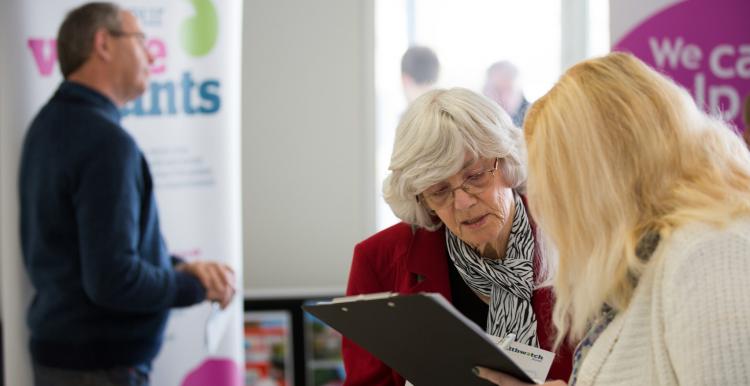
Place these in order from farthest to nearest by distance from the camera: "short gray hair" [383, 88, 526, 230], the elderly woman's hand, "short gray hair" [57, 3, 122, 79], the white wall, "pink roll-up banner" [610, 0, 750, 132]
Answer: the white wall < "pink roll-up banner" [610, 0, 750, 132] < "short gray hair" [57, 3, 122, 79] < "short gray hair" [383, 88, 526, 230] < the elderly woman's hand

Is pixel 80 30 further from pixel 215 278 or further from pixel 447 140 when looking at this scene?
pixel 447 140

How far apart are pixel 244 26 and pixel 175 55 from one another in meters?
1.96

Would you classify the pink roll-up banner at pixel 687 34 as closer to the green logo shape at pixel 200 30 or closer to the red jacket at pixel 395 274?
the green logo shape at pixel 200 30

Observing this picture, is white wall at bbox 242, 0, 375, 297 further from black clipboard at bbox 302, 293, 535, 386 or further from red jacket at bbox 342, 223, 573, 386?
black clipboard at bbox 302, 293, 535, 386

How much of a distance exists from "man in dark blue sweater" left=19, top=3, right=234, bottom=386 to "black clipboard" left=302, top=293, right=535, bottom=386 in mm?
1477

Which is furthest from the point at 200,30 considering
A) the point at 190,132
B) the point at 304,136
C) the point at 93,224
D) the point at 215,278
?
the point at 304,136

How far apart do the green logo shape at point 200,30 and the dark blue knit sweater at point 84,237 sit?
0.38m

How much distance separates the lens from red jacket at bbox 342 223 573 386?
2133 mm

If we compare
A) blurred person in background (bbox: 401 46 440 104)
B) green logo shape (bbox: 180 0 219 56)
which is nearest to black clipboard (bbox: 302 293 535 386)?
green logo shape (bbox: 180 0 219 56)

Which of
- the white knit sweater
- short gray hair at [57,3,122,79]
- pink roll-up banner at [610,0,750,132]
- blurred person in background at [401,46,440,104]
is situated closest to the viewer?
the white knit sweater

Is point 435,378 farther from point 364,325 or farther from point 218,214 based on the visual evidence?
point 218,214

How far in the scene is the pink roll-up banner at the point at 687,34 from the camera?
3.73m

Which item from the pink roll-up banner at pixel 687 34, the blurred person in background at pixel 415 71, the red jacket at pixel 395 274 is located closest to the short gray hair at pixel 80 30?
the red jacket at pixel 395 274

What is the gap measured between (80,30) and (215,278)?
3.41ft
